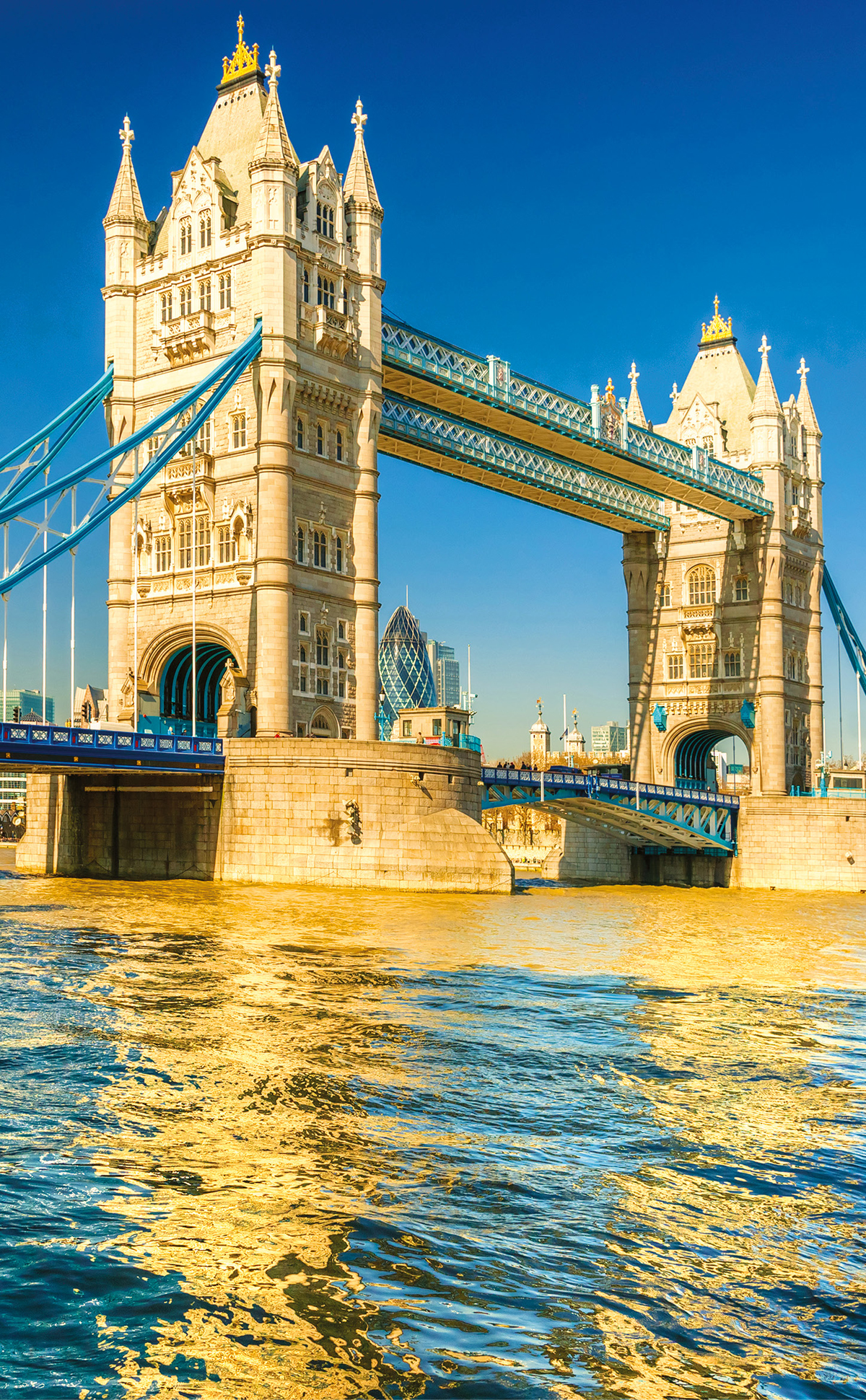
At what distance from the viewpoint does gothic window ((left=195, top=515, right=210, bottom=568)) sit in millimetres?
46438

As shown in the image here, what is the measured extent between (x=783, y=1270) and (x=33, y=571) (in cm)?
3370

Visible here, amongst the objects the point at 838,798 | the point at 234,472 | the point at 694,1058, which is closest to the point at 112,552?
the point at 234,472

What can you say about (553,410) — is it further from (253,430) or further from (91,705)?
(91,705)

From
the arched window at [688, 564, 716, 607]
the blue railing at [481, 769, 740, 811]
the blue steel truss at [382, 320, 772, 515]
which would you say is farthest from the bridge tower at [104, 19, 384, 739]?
the arched window at [688, 564, 716, 607]

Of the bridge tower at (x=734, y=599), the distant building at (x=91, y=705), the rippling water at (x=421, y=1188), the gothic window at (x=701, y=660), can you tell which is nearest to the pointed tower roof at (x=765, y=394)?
the bridge tower at (x=734, y=599)

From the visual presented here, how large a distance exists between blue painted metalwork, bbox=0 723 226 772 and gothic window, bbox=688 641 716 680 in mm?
36899

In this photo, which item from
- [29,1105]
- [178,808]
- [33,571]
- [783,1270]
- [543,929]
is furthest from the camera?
[178,808]

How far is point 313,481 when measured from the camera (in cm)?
4575

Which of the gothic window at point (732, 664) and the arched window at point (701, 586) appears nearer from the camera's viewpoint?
the gothic window at point (732, 664)

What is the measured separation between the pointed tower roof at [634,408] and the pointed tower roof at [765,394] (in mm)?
6230

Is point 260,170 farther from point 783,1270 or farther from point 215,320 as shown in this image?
point 783,1270

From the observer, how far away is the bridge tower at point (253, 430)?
44.0 m

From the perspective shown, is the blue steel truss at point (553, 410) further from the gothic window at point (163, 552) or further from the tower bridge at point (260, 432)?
the gothic window at point (163, 552)

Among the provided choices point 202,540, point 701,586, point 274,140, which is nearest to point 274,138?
point 274,140
